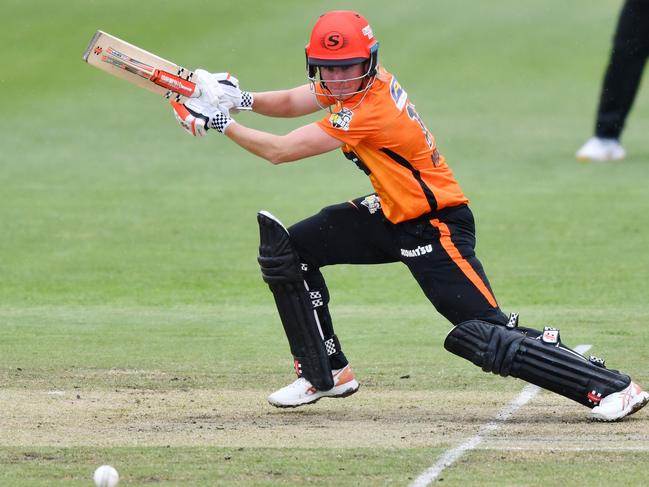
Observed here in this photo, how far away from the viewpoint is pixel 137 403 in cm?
785

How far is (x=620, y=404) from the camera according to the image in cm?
716

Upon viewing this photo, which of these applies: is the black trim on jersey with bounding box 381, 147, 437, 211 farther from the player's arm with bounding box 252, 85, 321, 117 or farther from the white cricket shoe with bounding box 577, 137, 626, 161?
the white cricket shoe with bounding box 577, 137, 626, 161

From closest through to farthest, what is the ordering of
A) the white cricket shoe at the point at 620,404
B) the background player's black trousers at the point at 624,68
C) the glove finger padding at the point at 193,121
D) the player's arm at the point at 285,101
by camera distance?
the white cricket shoe at the point at 620,404
the glove finger padding at the point at 193,121
the player's arm at the point at 285,101
the background player's black trousers at the point at 624,68

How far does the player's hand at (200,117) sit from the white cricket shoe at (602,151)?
41.1 feet

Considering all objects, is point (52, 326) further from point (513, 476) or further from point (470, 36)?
point (470, 36)

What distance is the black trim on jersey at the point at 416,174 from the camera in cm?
738

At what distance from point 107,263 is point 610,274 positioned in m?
5.01

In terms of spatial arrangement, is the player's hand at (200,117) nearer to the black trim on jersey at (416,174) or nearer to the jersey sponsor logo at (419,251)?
the black trim on jersey at (416,174)

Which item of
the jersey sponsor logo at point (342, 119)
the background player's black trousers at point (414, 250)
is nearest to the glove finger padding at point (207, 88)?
the jersey sponsor logo at point (342, 119)

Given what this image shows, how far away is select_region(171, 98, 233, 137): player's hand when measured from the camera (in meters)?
7.32

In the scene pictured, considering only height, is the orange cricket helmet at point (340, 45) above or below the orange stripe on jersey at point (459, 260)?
above

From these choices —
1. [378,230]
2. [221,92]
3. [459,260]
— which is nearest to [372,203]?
[378,230]

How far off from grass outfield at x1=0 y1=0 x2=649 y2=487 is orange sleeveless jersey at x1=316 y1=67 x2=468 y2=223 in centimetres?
121

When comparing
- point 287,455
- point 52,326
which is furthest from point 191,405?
point 52,326
